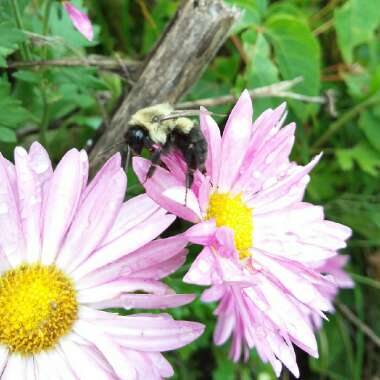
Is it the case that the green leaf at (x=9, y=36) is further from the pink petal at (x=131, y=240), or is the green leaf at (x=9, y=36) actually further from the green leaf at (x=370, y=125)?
the green leaf at (x=370, y=125)

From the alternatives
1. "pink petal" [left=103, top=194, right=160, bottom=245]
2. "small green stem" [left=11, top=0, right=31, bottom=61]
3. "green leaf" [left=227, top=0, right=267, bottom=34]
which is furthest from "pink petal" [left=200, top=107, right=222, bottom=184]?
"green leaf" [left=227, top=0, right=267, bottom=34]

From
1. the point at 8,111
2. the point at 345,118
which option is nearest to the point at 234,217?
the point at 8,111

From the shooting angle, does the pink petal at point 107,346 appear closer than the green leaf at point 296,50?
Yes

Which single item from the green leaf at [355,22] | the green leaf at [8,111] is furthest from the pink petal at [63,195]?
the green leaf at [355,22]

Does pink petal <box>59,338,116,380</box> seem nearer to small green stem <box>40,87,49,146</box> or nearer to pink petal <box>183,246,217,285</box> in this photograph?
pink petal <box>183,246,217,285</box>

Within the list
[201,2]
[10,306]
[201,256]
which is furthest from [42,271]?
[201,2]

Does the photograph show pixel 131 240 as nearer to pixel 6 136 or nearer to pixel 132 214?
pixel 132 214

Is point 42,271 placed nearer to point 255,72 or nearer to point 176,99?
point 176,99
